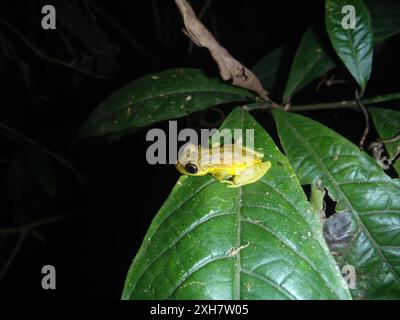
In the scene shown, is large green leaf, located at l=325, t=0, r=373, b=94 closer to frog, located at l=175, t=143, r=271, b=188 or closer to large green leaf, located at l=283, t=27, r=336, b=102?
large green leaf, located at l=283, t=27, r=336, b=102

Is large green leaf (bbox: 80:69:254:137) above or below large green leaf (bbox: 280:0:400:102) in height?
below

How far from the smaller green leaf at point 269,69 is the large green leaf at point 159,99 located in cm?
51

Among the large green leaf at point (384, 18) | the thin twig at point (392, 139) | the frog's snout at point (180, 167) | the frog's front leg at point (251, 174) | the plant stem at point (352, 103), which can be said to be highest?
the large green leaf at point (384, 18)

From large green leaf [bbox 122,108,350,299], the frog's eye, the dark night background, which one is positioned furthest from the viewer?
the dark night background

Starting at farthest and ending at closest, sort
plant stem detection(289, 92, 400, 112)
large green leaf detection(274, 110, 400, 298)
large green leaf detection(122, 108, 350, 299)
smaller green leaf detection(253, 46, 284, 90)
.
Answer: smaller green leaf detection(253, 46, 284, 90) < plant stem detection(289, 92, 400, 112) < large green leaf detection(274, 110, 400, 298) < large green leaf detection(122, 108, 350, 299)

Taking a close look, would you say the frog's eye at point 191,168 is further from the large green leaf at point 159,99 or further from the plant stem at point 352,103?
the plant stem at point 352,103

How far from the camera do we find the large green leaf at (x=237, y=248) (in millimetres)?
896

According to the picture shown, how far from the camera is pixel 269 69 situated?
195 cm

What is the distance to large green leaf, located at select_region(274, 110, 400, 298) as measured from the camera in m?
1.03

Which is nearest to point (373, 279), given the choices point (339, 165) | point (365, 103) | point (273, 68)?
point (339, 165)

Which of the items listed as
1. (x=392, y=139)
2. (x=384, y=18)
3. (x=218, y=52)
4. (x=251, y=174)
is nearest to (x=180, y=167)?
(x=251, y=174)

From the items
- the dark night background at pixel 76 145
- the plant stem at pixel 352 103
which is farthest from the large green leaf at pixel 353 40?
the dark night background at pixel 76 145

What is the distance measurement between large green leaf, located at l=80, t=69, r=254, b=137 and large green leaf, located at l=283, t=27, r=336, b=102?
7.8 inches

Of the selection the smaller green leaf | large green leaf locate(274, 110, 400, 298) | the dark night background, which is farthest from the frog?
the dark night background
